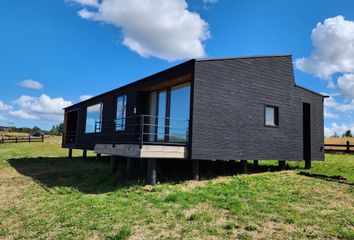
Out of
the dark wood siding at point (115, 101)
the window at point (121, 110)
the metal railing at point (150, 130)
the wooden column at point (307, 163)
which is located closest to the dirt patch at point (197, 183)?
the metal railing at point (150, 130)

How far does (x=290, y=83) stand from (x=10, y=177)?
13152 mm

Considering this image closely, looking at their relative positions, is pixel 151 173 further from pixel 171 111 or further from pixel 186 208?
pixel 171 111

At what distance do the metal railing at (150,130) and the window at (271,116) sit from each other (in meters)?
3.43

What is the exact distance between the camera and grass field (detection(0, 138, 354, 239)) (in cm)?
687

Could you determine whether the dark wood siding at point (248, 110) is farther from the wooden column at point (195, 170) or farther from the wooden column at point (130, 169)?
the wooden column at point (130, 169)

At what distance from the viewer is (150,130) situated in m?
16.2

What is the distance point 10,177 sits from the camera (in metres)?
14.8

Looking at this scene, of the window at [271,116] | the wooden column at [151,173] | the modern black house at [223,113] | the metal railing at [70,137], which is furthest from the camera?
the metal railing at [70,137]

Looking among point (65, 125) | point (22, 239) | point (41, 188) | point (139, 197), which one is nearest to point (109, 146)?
point (41, 188)

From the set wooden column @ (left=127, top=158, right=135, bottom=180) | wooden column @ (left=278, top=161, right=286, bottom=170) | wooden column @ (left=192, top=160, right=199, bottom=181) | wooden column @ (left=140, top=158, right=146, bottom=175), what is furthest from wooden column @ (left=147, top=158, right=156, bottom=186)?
wooden column @ (left=278, top=161, right=286, bottom=170)

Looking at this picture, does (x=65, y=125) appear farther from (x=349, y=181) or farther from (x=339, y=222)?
(x=339, y=222)

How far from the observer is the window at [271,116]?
45.1ft

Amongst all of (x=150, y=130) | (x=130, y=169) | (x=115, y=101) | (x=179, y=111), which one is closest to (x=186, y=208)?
(x=130, y=169)

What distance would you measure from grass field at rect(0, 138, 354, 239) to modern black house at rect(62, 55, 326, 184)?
1.15 metres
